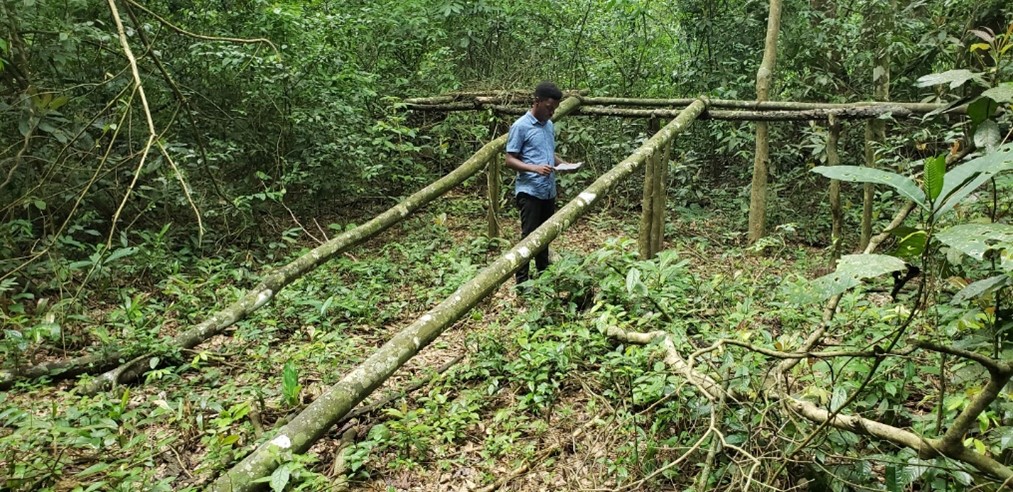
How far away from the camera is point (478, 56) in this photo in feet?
31.2

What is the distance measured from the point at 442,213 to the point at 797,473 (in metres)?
6.14

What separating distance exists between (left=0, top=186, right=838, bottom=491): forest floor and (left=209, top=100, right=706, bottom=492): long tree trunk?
167mm

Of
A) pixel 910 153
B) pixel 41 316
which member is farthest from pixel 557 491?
pixel 910 153

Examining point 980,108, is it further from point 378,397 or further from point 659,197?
point 659,197

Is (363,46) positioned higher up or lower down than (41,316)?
higher up

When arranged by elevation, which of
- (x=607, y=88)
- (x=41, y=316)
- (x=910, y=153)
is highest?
(x=607, y=88)

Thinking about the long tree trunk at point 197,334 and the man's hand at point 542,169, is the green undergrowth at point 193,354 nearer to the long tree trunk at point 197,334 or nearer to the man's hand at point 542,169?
the long tree trunk at point 197,334

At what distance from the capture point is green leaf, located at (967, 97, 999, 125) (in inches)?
87.3

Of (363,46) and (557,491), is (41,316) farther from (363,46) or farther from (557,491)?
(363,46)

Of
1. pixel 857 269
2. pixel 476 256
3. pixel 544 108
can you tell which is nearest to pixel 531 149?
pixel 544 108

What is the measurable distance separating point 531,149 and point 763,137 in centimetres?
305

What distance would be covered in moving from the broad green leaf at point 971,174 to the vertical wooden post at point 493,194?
5.33 metres

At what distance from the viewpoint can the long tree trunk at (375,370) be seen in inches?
101

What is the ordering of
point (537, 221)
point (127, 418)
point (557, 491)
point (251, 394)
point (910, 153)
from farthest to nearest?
point (910, 153) → point (537, 221) → point (251, 394) → point (127, 418) → point (557, 491)
